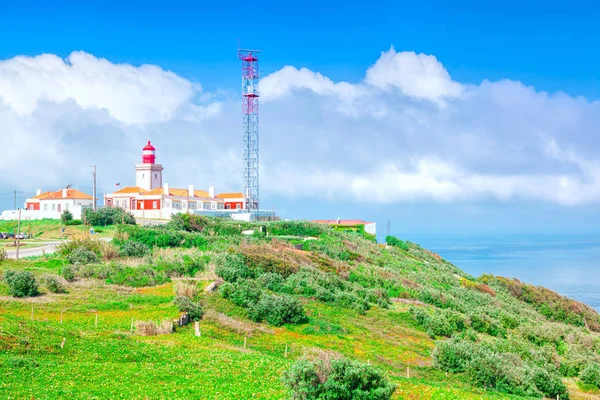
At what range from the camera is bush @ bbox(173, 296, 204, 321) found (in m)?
23.8

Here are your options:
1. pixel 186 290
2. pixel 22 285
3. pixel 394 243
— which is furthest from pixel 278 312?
pixel 394 243

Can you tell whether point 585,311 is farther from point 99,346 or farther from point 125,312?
point 99,346

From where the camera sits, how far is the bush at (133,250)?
3872 cm

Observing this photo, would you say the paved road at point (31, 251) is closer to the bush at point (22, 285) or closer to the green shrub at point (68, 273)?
the green shrub at point (68, 273)

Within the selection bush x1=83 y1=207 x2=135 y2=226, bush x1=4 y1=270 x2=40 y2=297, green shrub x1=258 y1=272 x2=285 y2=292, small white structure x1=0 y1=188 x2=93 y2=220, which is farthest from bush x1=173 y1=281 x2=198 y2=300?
small white structure x1=0 y1=188 x2=93 y2=220

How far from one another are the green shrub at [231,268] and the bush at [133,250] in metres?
6.23

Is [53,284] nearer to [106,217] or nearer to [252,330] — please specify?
[252,330]

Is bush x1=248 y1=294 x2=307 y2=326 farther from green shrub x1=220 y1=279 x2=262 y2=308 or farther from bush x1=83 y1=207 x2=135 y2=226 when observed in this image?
bush x1=83 y1=207 x2=135 y2=226

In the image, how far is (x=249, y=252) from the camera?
1487 inches

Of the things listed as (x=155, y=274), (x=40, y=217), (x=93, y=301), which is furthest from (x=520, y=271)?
(x=93, y=301)

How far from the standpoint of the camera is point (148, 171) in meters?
83.8

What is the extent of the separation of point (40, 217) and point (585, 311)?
179 ft

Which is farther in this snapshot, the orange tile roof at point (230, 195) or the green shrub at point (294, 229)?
the orange tile roof at point (230, 195)

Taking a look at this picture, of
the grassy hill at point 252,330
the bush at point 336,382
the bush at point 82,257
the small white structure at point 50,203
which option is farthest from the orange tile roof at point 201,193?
the bush at point 336,382
